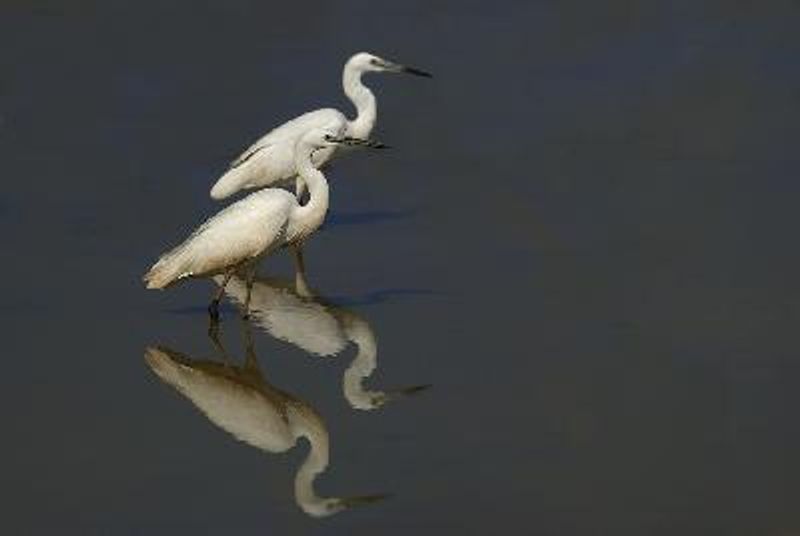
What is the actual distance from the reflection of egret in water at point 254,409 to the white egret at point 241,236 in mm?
515

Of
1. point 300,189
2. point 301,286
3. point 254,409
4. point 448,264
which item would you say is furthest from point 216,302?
point 300,189

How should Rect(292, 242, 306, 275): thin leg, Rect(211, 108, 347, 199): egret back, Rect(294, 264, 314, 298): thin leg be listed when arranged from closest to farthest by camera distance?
Rect(294, 264, 314, 298): thin leg
Rect(292, 242, 306, 275): thin leg
Rect(211, 108, 347, 199): egret back

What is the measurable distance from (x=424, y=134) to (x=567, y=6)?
4.15 meters

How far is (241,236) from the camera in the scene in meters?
15.1

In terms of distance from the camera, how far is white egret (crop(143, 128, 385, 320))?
1506 centimetres

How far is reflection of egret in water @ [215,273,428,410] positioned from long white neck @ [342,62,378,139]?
2069mm

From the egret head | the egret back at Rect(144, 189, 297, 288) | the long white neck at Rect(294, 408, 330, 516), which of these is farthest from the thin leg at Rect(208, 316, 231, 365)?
the egret head

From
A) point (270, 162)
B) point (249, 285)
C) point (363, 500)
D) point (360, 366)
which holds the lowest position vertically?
point (363, 500)

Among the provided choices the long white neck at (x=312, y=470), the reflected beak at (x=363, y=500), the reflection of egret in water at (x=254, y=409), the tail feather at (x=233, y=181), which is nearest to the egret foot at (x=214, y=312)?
the reflection of egret in water at (x=254, y=409)

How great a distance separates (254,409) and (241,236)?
172 cm

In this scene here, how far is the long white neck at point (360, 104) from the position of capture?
60.0 feet

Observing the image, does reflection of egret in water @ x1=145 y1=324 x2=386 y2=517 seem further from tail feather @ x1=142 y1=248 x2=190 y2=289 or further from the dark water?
tail feather @ x1=142 y1=248 x2=190 y2=289

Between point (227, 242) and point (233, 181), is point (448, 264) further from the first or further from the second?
point (233, 181)

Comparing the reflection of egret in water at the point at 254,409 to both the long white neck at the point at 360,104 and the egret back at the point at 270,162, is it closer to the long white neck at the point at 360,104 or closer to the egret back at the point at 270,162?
the egret back at the point at 270,162
